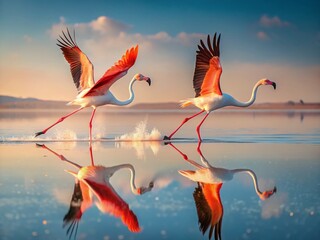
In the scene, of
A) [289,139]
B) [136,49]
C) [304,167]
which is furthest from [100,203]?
[289,139]

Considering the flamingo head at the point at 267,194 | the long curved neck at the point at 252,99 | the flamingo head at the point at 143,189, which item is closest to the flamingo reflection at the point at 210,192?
the flamingo head at the point at 267,194

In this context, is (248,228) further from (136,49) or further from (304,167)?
(136,49)

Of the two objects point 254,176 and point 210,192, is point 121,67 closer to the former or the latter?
point 254,176

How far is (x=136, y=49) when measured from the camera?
1045 cm

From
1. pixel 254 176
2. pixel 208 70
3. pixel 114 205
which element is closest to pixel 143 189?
pixel 114 205

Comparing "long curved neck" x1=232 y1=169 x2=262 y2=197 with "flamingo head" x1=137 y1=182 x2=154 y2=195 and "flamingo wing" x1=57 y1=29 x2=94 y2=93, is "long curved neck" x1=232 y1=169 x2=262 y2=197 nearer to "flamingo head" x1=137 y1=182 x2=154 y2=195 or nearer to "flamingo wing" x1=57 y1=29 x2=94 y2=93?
"flamingo head" x1=137 y1=182 x2=154 y2=195

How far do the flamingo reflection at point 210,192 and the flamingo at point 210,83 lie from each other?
10.2ft

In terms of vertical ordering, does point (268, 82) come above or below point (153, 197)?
above

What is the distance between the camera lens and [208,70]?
11195 mm

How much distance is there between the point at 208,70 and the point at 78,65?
329 centimetres

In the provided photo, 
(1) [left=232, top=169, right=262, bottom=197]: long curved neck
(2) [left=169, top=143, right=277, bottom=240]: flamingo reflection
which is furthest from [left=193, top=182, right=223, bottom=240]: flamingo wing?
(1) [left=232, top=169, right=262, bottom=197]: long curved neck

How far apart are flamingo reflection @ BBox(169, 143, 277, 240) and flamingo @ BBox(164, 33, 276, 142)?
3106mm

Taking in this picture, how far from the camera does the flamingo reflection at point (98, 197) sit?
462cm

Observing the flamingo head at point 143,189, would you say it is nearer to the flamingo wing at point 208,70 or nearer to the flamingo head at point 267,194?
the flamingo head at point 267,194
